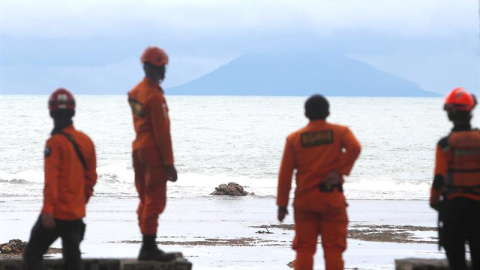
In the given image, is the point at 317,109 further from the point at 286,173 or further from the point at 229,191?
the point at 229,191

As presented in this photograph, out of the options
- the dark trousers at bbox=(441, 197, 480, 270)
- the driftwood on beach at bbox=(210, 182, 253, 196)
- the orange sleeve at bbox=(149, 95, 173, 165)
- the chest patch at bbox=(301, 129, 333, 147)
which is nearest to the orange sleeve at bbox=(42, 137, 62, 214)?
the orange sleeve at bbox=(149, 95, 173, 165)

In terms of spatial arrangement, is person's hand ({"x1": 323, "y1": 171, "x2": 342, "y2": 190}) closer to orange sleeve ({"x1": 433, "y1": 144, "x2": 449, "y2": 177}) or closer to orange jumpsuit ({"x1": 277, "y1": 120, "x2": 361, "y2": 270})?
orange jumpsuit ({"x1": 277, "y1": 120, "x2": 361, "y2": 270})

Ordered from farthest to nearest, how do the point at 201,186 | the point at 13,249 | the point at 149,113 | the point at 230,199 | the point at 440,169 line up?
1. the point at 201,186
2. the point at 230,199
3. the point at 13,249
4. the point at 149,113
5. the point at 440,169

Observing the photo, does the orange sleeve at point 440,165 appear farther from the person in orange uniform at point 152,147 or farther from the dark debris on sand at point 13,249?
the dark debris on sand at point 13,249

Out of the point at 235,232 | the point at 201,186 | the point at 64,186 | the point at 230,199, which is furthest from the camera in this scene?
the point at 201,186

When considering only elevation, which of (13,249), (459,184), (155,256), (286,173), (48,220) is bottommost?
(13,249)

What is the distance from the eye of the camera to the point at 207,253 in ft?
55.5

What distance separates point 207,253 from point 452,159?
879cm

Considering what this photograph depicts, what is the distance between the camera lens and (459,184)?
8.55 meters

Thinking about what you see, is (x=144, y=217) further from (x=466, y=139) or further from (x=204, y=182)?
(x=204, y=182)

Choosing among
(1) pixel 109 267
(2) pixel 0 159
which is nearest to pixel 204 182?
(2) pixel 0 159

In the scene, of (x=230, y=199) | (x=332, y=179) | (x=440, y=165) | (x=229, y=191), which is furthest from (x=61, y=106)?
(x=229, y=191)

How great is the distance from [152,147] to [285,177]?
122 cm

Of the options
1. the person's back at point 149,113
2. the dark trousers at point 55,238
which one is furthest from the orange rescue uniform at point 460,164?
the dark trousers at point 55,238
